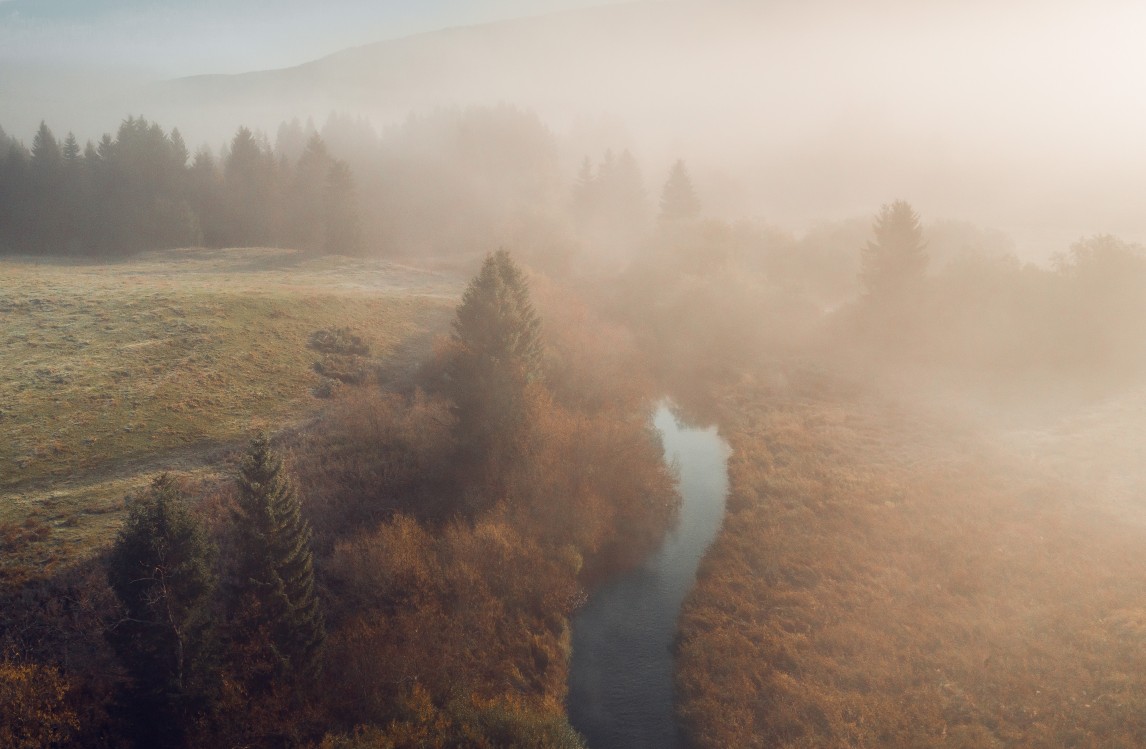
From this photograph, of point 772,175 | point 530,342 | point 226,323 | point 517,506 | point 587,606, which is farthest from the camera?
point 772,175

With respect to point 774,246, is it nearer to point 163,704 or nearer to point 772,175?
point 772,175

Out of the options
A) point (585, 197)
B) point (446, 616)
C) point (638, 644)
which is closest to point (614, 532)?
point (638, 644)

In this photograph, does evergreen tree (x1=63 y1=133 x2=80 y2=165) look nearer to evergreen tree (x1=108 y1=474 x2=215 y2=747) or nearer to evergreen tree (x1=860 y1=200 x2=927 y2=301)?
evergreen tree (x1=108 y1=474 x2=215 y2=747)

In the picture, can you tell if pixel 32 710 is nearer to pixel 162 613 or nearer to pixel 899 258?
pixel 162 613

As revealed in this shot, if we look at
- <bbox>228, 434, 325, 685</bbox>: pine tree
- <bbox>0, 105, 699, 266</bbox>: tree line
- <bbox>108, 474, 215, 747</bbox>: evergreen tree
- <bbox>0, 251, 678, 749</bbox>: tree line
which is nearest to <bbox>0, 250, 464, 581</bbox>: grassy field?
<bbox>0, 251, 678, 749</bbox>: tree line

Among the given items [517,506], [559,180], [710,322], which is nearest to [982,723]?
[517,506]

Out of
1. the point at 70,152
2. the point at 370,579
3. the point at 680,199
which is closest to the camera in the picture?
the point at 370,579
